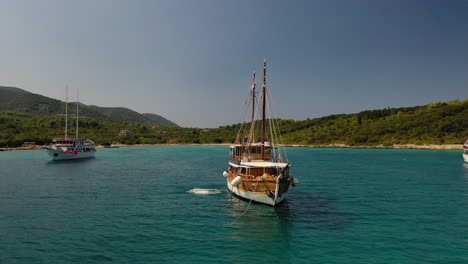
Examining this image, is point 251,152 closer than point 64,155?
Yes

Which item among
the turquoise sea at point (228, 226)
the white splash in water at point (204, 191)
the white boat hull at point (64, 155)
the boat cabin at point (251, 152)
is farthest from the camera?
the white boat hull at point (64, 155)

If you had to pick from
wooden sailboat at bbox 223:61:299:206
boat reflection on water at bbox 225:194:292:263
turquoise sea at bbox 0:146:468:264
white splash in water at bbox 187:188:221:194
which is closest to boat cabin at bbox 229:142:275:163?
wooden sailboat at bbox 223:61:299:206

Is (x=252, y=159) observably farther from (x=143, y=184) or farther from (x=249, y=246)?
(x=143, y=184)

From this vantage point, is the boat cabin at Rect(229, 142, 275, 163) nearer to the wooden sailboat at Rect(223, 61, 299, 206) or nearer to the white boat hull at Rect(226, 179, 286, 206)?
the wooden sailboat at Rect(223, 61, 299, 206)

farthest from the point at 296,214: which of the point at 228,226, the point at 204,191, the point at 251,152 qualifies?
the point at 204,191

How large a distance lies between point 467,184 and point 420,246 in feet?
121

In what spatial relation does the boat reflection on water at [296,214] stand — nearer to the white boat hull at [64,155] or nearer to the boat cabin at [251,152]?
the boat cabin at [251,152]

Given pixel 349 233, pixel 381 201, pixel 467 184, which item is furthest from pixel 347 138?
pixel 349 233

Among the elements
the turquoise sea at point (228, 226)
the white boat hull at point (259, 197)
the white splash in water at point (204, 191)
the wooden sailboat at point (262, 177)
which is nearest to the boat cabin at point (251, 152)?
the wooden sailboat at point (262, 177)

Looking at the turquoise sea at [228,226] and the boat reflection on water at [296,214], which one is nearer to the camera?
the turquoise sea at [228,226]

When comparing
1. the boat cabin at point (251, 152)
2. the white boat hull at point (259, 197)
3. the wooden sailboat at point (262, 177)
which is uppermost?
the boat cabin at point (251, 152)

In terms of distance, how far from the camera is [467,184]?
151 ft

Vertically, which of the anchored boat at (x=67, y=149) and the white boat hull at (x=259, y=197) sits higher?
the anchored boat at (x=67, y=149)

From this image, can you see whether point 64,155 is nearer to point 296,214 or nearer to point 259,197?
point 259,197
